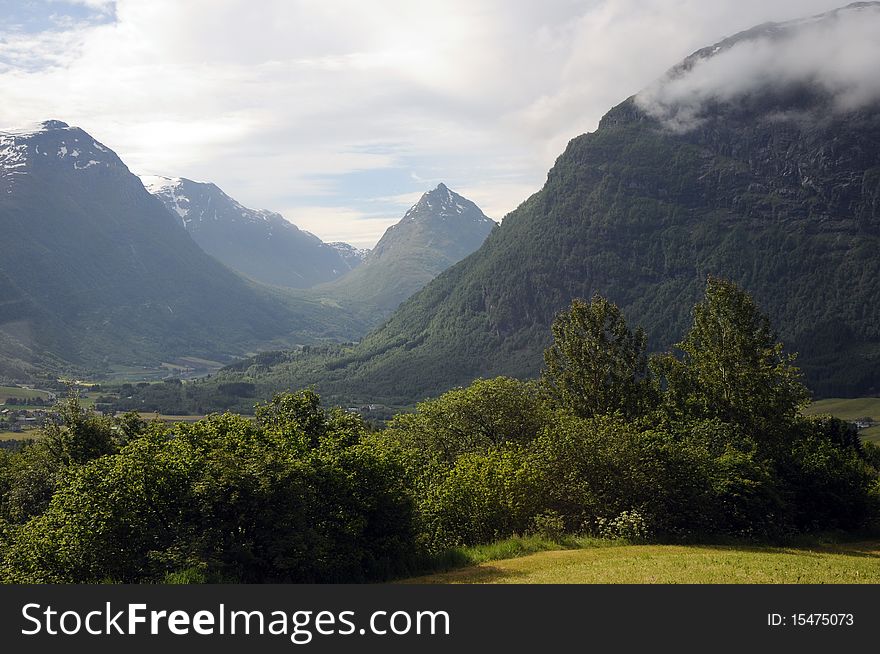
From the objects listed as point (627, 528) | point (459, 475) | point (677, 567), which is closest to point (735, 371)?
point (627, 528)

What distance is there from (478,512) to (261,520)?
16.6 m

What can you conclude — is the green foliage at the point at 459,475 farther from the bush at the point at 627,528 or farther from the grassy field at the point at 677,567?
the grassy field at the point at 677,567

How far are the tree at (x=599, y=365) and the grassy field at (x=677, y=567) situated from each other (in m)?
18.1

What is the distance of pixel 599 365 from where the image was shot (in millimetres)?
55625

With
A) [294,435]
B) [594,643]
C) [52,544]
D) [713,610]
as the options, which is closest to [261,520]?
[294,435]

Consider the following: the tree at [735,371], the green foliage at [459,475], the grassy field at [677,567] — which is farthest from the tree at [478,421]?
the grassy field at [677,567]

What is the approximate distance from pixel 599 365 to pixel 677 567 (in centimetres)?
2755

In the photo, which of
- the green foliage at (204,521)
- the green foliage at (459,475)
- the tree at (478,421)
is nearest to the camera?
the green foliage at (204,521)

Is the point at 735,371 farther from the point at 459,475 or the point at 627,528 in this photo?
the point at 459,475

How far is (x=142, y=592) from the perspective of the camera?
1948 centimetres

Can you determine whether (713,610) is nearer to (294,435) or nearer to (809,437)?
(294,435)

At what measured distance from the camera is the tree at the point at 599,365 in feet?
181

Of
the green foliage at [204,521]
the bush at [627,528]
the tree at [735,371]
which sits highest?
the tree at [735,371]

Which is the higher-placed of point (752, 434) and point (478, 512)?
point (752, 434)
